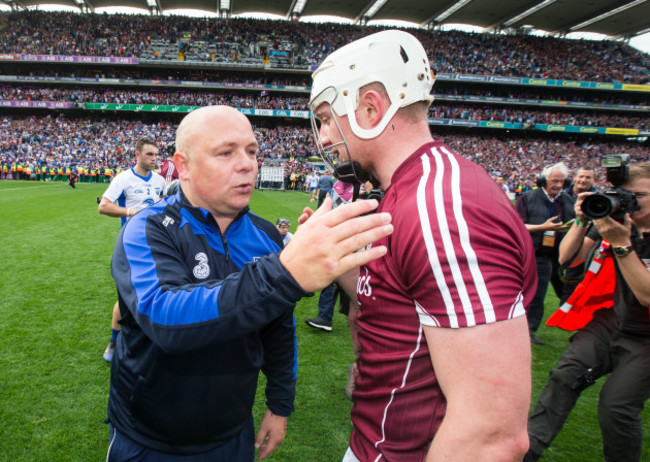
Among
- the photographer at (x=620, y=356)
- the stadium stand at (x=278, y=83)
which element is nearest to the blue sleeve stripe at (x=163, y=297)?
the photographer at (x=620, y=356)

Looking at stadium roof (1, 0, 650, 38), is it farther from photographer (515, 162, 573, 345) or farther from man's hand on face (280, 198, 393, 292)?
man's hand on face (280, 198, 393, 292)

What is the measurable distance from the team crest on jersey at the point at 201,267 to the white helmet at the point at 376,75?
28.7 inches

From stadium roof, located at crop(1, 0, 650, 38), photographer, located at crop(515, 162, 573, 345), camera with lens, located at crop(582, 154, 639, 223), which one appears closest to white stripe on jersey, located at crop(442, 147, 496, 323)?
camera with lens, located at crop(582, 154, 639, 223)

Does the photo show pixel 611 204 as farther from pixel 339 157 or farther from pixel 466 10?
pixel 466 10

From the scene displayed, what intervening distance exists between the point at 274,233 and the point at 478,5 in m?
50.4

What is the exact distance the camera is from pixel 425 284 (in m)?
1.05

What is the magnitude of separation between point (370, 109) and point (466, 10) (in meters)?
51.9

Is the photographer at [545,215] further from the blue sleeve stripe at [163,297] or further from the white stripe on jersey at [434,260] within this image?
the blue sleeve stripe at [163,297]

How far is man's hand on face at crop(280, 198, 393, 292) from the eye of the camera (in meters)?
0.97

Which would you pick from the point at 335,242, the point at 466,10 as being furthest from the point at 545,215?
the point at 466,10

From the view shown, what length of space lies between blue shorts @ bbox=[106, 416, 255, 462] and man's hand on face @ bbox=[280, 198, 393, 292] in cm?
129

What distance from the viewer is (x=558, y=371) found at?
282 centimetres

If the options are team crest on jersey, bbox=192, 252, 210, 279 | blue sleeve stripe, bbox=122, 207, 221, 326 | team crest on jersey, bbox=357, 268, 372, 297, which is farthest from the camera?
team crest on jersey, bbox=192, 252, 210, 279

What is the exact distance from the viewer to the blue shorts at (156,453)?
1705 millimetres
